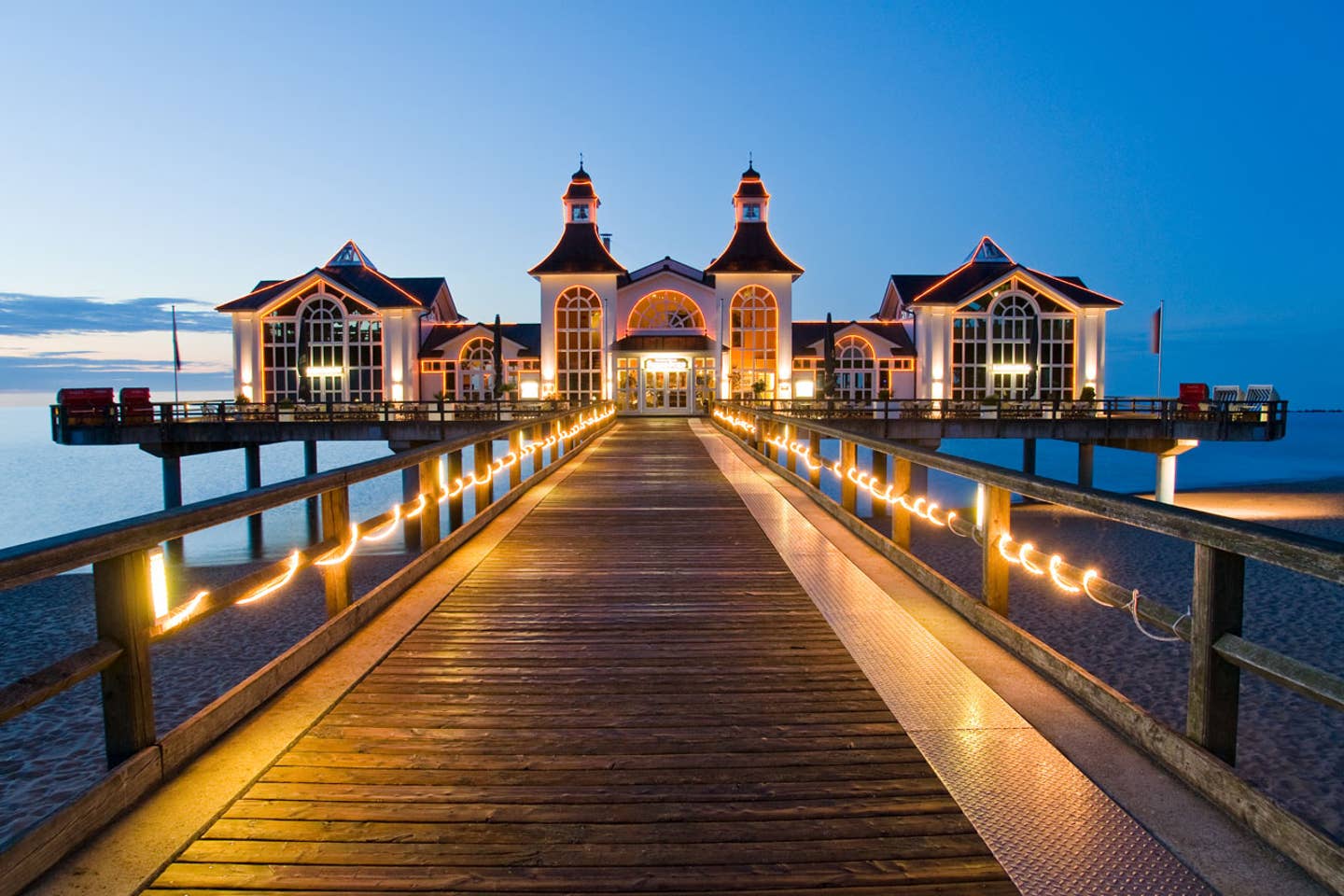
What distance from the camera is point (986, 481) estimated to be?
5156 millimetres

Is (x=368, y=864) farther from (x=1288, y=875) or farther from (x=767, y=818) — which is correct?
(x=1288, y=875)

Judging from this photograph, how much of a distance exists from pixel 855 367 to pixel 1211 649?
41600mm

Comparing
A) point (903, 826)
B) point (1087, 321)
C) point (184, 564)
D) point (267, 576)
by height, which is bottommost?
point (184, 564)

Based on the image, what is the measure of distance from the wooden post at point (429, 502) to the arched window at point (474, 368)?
3731cm

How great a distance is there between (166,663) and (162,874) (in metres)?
12.2

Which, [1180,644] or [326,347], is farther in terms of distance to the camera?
[326,347]

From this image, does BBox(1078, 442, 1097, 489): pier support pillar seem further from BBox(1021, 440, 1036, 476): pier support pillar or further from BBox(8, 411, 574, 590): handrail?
BBox(8, 411, 574, 590): handrail

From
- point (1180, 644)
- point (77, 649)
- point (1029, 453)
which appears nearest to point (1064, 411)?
point (1029, 453)

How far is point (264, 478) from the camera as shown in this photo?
2992 inches

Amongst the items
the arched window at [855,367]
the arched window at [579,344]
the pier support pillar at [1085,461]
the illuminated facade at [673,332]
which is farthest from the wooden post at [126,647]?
the arched window at [855,367]

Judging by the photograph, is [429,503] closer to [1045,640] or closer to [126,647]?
[126,647]

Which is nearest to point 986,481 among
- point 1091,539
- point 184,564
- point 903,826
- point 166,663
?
point 903,826

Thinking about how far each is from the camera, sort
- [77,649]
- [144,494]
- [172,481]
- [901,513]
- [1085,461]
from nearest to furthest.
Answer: [901,513]
[77,649]
[172,481]
[1085,461]
[144,494]

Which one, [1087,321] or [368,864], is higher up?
[1087,321]
